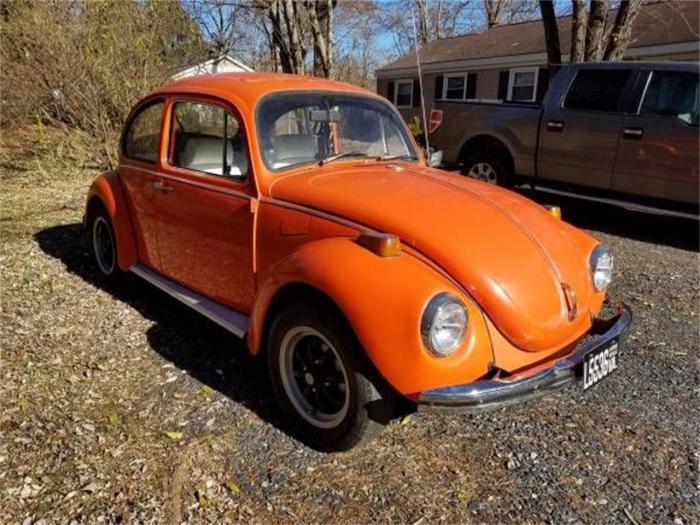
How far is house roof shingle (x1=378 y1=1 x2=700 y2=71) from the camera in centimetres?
1577

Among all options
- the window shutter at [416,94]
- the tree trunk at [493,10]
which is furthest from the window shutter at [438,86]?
the tree trunk at [493,10]

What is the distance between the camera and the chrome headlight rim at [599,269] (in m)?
3.18

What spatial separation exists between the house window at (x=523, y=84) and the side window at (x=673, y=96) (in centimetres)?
1291

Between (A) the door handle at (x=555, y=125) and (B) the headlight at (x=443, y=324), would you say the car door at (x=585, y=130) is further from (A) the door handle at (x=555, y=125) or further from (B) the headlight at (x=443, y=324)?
(B) the headlight at (x=443, y=324)

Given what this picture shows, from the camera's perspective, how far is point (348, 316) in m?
2.58

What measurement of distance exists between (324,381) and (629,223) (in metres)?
6.38

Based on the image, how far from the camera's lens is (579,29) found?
32.5 feet

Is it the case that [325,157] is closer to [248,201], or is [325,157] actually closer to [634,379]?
[248,201]

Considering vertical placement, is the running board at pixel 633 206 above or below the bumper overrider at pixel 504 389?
below

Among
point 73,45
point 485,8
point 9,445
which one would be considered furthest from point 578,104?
point 485,8

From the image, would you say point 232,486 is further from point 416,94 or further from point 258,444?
point 416,94

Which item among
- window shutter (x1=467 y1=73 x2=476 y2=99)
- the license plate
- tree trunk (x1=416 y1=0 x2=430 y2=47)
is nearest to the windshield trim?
the license plate

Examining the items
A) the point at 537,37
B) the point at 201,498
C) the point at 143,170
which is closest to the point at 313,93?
the point at 143,170

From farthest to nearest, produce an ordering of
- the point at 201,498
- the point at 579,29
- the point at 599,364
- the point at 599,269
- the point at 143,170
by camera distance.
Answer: the point at 579,29, the point at 143,170, the point at 599,269, the point at 599,364, the point at 201,498
